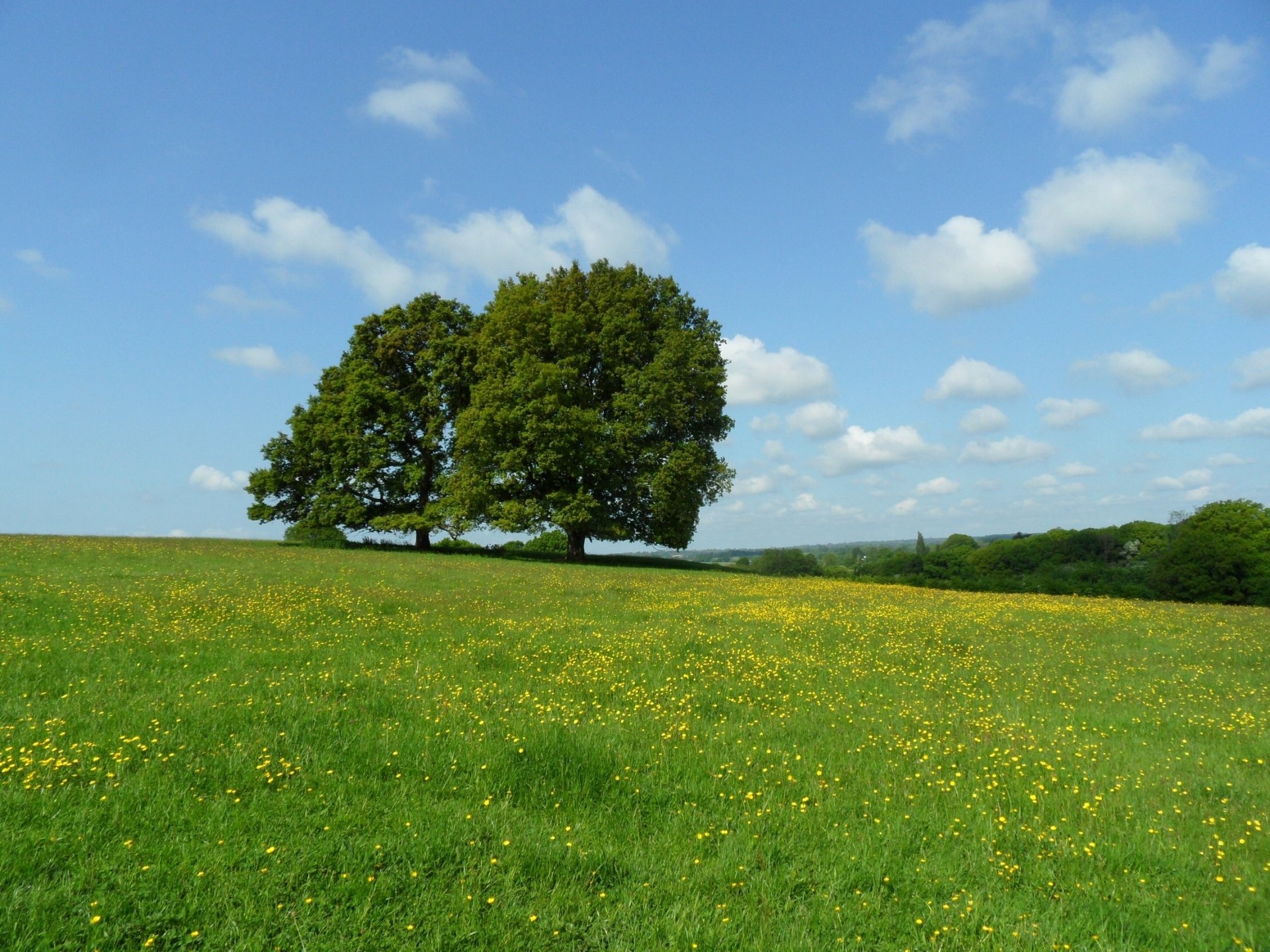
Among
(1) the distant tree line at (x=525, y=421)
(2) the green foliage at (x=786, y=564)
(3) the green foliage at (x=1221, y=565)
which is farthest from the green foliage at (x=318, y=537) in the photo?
(3) the green foliage at (x=1221, y=565)

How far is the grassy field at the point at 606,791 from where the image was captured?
459 cm

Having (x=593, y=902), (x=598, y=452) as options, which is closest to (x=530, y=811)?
(x=593, y=902)

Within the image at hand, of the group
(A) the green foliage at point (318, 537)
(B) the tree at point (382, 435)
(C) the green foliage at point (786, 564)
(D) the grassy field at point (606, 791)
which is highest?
(B) the tree at point (382, 435)

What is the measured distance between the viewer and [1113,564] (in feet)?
163

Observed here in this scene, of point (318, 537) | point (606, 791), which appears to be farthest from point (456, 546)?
point (606, 791)

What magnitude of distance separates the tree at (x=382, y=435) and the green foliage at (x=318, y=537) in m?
0.63

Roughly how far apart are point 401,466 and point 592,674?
3257 cm

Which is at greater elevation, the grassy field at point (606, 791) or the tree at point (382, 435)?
the tree at point (382, 435)

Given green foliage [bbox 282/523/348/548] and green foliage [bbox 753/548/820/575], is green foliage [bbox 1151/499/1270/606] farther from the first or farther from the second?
green foliage [bbox 282/523/348/548]

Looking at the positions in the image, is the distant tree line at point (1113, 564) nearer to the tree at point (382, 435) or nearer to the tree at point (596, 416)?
the tree at point (596, 416)

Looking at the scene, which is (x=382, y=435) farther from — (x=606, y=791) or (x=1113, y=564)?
(x=1113, y=564)

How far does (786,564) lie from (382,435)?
94.0ft

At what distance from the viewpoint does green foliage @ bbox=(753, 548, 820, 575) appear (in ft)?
138

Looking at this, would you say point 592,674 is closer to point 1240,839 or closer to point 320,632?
point 320,632
